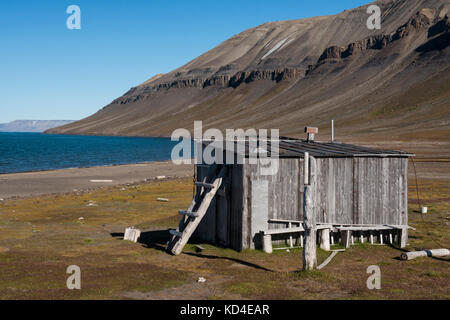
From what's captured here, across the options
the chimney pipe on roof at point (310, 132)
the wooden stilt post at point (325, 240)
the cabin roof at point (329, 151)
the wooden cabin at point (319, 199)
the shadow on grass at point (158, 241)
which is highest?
the chimney pipe on roof at point (310, 132)

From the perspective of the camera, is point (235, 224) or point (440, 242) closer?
point (235, 224)

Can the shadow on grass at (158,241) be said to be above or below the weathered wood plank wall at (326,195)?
below

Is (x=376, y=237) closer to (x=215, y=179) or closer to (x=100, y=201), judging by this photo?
(x=215, y=179)

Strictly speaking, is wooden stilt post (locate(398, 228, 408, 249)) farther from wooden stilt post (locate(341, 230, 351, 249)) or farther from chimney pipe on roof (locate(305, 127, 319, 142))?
chimney pipe on roof (locate(305, 127, 319, 142))

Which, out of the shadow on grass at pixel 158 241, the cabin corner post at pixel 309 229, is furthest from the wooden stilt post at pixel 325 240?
the shadow on grass at pixel 158 241

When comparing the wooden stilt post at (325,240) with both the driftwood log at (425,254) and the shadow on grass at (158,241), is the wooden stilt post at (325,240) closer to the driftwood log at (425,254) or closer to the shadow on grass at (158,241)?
the driftwood log at (425,254)
